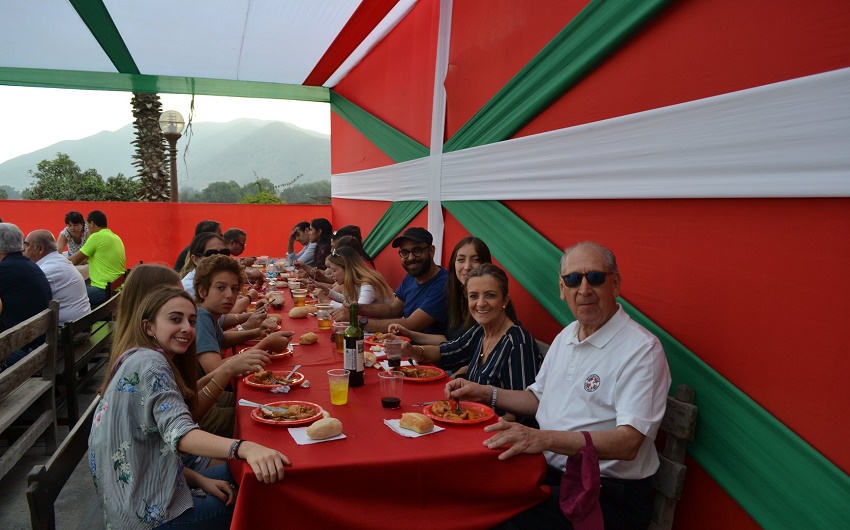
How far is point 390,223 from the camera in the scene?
709 cm

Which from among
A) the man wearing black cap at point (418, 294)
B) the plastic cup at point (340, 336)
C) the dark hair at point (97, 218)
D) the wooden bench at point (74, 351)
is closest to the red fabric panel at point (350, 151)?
the man wearing black cap at point (418, 294)

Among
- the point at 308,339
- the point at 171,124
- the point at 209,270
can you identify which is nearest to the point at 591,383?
the point at 308,339

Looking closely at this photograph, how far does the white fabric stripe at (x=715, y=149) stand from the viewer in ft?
Result: 5.65

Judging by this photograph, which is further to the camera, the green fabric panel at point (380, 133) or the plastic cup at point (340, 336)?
the green fabric panel at point (380, 133)

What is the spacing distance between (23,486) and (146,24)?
5117 millimetres

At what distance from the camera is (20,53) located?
780 centimetres

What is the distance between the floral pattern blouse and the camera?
5.84ft

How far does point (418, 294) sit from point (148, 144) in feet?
39.2

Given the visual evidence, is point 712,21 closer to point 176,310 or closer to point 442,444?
point 442,444

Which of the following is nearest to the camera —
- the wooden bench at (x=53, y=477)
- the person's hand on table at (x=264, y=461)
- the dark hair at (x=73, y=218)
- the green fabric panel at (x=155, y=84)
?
the wooden bench at (x=53, y=477)

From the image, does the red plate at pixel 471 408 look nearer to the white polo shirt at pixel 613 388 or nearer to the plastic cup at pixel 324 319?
the white polo shirt at pixel 613 388

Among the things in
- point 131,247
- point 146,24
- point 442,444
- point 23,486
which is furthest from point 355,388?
point 131,247

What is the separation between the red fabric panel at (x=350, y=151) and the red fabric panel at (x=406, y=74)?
514 mm

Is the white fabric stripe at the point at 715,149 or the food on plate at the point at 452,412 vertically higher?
the white fabric stripe at the point at 715,149
